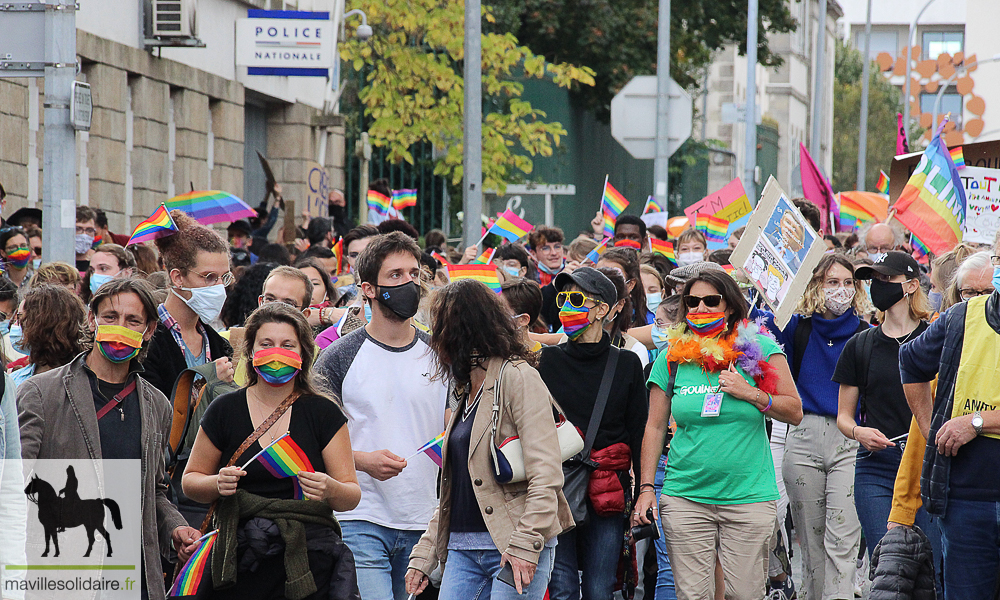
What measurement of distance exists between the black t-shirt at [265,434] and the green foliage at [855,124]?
65627 mm

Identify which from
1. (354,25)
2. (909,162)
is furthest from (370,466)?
(354,25)

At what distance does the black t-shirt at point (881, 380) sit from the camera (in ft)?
23.5

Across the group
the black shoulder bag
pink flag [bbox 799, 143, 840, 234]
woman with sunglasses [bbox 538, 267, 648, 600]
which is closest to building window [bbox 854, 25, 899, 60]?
pink flag [bbox 799, 143, 840, 234]

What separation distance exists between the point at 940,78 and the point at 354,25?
231 feet

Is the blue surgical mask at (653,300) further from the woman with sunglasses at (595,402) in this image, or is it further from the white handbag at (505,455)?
the white handbag at (505,455)

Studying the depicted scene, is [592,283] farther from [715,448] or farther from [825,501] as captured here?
[825,501]

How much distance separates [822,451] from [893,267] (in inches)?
43.8

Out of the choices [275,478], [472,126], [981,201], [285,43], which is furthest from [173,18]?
[275,478]

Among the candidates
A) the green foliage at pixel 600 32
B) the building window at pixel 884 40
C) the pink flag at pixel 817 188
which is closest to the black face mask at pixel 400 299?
the pink flag at pixel 817 188

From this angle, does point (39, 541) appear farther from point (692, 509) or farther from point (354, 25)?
point (354, 25)

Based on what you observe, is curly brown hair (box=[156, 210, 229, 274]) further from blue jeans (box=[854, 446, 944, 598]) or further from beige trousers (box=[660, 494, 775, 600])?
blue jeans (box=[854, 446, 944, 598])

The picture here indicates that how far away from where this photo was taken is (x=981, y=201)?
38.9ft

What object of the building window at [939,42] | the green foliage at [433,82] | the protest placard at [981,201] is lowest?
the protest placard at [981,201]

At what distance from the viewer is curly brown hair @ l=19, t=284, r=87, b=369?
6.01 meters
